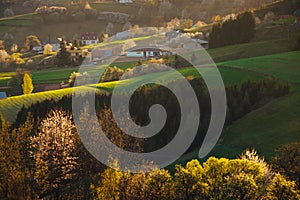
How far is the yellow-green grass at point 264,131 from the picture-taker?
24.9m

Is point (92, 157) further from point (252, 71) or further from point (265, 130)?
point (252, 71)

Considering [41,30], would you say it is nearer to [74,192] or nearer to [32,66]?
[32,66]

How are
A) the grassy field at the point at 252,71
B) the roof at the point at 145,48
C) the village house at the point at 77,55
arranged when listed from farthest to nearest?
the village house at the point at 77,55 < the roof at the point at 145,48 < the grassy field at the point at 252,71

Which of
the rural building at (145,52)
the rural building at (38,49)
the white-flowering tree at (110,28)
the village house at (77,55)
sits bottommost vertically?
the rural building at (38,49)

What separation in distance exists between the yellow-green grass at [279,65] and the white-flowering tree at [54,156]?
22.2 m

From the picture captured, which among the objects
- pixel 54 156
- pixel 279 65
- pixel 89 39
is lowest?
pixel 89 39

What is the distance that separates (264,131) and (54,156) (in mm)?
14921

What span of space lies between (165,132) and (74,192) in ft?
34.5

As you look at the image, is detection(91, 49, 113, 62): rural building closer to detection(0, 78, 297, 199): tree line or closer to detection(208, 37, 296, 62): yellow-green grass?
detection(208, 37, 296, 62): yellow-green grass

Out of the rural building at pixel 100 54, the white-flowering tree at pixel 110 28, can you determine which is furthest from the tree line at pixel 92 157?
the white-flowering tree at pixel 110 28

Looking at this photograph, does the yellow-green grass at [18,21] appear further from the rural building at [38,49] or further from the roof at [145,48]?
the roof at [145,48]

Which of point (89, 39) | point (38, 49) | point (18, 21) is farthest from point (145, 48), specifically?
point (18, 21)

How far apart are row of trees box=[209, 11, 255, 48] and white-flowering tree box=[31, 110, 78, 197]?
1828 inches

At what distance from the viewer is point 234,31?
63.6 m
